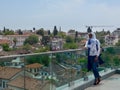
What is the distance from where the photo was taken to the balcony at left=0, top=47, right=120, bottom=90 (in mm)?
4996

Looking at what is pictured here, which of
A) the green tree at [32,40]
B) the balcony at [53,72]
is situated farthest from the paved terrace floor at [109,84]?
the green tree at [32,40]

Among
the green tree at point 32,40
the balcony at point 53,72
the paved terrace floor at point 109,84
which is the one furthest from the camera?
the green tree at point 32,40

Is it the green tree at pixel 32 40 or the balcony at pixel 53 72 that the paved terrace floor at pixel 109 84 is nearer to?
the balcony at pixel 53 72

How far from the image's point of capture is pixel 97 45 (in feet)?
21.8

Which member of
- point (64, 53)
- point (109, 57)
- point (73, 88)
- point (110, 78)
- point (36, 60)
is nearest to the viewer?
point (36, 60)

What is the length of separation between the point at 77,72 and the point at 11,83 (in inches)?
101

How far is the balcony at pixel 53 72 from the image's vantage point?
197 inches

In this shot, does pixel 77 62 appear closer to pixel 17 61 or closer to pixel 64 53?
pixel 64 53

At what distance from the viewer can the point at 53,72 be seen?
6.31 m

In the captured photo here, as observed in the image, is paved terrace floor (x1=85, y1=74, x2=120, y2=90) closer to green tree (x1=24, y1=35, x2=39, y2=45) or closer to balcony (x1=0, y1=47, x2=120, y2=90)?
balcony (x1=0, y1=47, x2=120, y2=90)

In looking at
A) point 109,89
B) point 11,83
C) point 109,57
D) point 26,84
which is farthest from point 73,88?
point 109,57

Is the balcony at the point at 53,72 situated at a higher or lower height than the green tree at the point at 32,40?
higher

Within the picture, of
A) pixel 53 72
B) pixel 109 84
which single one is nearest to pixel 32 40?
pixel 109 84

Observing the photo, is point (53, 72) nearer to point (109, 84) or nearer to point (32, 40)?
point (109, 84)
